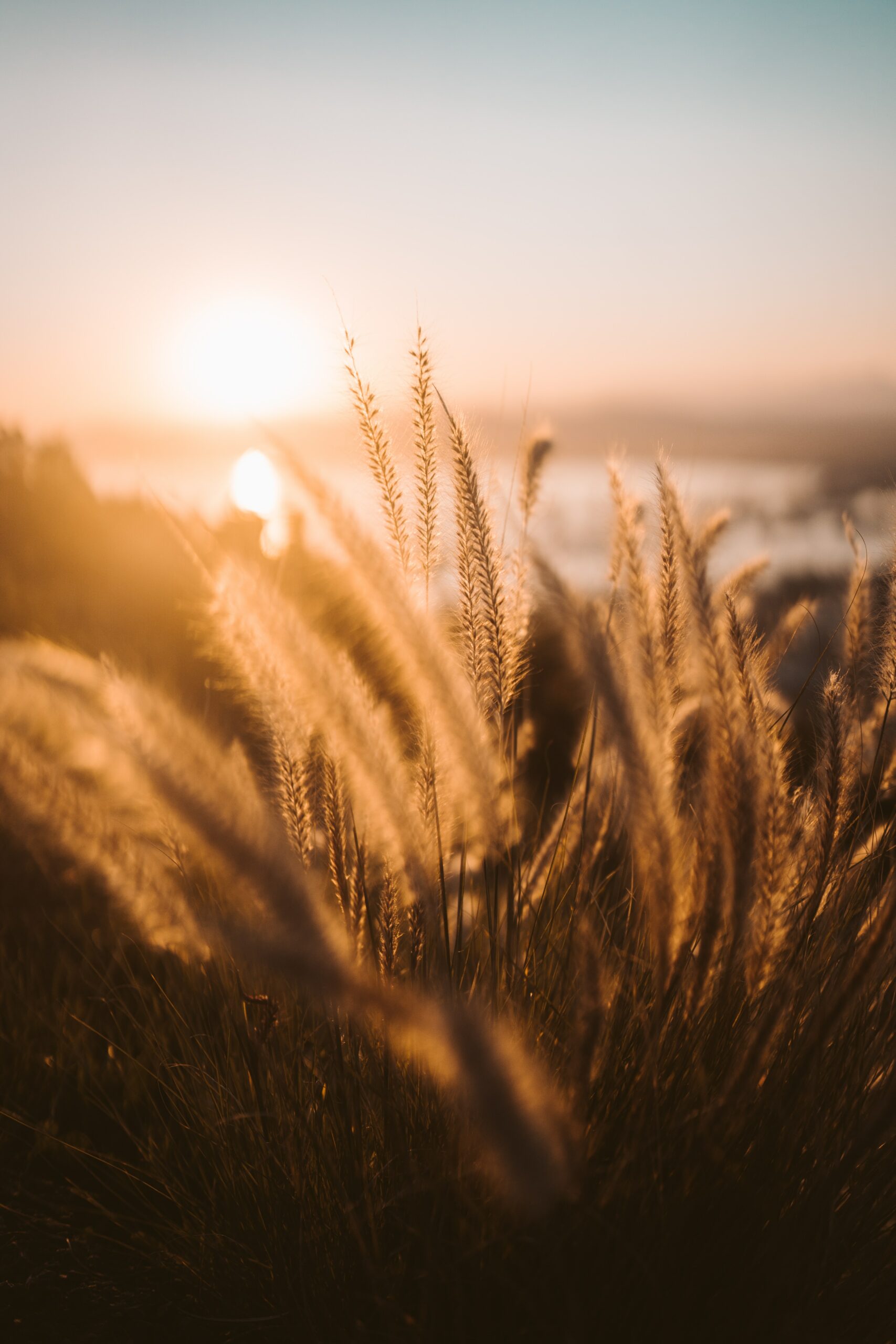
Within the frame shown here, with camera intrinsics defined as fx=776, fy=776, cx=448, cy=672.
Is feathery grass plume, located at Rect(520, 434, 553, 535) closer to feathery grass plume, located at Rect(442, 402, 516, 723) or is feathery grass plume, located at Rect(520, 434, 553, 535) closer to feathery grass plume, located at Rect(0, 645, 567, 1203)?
feathery grass plume, located at Rect(442, 402, 516, 723)

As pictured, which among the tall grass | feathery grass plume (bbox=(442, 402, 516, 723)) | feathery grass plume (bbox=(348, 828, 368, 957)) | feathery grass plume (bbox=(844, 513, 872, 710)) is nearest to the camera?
the tall grass

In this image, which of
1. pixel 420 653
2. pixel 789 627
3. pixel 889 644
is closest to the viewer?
pixel 420 653

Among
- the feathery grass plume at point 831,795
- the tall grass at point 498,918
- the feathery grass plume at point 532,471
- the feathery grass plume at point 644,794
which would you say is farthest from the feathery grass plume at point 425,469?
the feathery grass plume at point 831,795

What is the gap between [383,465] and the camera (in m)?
1.25

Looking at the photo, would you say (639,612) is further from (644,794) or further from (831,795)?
(831,795)

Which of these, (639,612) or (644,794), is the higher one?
(639,612)

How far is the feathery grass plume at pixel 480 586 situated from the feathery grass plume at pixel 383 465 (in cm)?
10

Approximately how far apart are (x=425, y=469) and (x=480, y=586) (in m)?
0.26

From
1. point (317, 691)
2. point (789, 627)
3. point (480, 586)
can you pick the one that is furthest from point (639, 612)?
point (789, 627)

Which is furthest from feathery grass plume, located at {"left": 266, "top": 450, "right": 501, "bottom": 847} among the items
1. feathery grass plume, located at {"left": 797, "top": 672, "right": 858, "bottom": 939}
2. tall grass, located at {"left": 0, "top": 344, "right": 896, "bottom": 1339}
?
feathery grass plume, located at {"left": 797, "top": 672, "right": 858, "bottom": 939}

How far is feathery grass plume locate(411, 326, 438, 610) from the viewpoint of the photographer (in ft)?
4.09

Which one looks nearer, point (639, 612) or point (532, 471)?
point (639, 612)

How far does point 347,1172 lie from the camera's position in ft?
3.88

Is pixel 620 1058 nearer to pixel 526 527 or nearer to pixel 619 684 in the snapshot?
pixel 619 684
